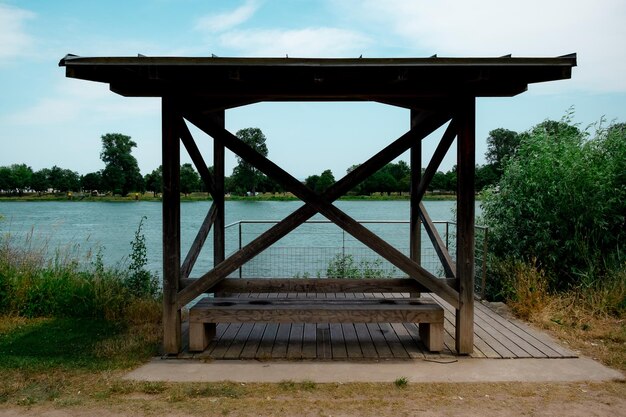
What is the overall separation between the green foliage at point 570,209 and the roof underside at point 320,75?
395 centimetres

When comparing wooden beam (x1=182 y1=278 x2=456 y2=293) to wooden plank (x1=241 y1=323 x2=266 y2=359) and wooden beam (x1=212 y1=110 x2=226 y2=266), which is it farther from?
wooden beam (x1=212 y1=110 x2=226 y2=266)

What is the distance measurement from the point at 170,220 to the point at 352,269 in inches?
204

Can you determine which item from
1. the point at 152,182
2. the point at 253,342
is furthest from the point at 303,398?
the point at 152,182

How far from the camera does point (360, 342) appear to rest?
5605 millimetres

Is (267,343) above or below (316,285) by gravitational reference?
below

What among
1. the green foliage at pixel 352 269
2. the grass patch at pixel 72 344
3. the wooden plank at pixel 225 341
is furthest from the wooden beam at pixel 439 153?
the grass patch at pixel 72 344

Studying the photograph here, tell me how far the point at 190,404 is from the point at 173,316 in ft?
4.63

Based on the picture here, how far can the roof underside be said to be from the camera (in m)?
4.54

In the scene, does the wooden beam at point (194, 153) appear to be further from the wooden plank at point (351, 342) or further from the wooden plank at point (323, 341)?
the wooden plank at point (351, 342)

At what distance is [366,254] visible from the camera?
1091cm

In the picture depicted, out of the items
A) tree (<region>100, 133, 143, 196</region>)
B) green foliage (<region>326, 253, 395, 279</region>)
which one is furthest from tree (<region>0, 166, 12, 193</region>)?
green foliage (<region>326, 253, 395, 279</region>)

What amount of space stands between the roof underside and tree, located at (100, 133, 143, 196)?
60.3m

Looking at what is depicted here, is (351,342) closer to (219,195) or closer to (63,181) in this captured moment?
(219,195)

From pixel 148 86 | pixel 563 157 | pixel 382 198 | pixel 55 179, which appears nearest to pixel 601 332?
pixel 563 157
